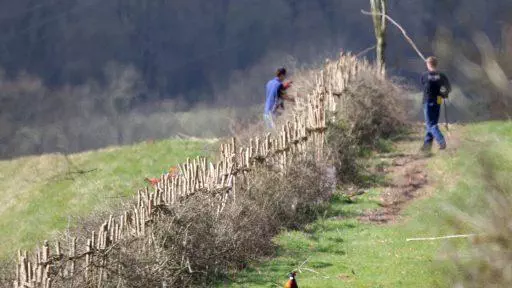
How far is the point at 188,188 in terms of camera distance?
13.4m

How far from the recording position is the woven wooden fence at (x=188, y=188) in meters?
10.9

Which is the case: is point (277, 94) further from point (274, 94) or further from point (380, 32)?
point (380, 32)

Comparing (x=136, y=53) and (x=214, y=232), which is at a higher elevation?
(x=136, y=53)

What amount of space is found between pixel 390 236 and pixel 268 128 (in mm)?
4743

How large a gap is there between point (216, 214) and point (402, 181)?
5.79 meters

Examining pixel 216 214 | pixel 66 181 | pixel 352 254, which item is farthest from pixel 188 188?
pixel 66 181

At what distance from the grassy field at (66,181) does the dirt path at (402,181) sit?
4.30 metres

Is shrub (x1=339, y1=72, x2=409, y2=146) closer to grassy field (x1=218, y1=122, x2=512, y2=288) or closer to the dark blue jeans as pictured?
the dark blue jeans

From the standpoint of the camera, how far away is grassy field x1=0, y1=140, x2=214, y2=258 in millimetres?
21141

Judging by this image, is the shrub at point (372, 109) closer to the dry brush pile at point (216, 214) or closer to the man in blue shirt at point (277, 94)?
the dry brush pile at point (216, 214)

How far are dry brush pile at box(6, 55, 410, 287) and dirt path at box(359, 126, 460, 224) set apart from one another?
89cm

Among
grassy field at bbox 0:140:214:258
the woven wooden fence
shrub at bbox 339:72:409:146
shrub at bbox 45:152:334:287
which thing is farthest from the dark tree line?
shrub at bbox 45:152:334:287

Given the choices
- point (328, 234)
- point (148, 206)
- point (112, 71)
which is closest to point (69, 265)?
point (148, 206)

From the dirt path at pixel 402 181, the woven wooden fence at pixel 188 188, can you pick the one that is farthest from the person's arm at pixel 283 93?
the dirt path at pixel 402 181
